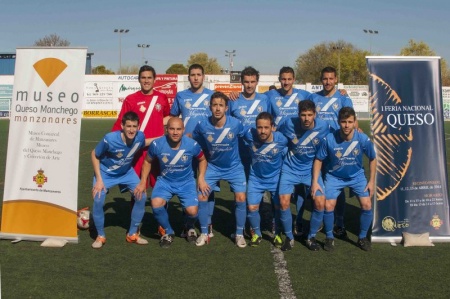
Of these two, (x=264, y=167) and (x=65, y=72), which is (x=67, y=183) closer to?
(x=65, y=72)

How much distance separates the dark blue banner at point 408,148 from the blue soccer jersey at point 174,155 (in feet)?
6.75

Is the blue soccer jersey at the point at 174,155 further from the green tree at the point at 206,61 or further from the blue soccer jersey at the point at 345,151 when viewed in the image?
the green tree at the point at 206,61

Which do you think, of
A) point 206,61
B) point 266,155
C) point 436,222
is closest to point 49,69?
point 266,155

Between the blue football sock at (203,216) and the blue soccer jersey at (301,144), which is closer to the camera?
the blue soccer jersey at (301,144)

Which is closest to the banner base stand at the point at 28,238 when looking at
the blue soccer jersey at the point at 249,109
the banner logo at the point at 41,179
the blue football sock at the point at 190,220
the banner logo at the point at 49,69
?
the banner logo at the point at 41,179

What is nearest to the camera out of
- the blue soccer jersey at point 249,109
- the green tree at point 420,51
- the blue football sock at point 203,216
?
the blue football sock at point 203,216

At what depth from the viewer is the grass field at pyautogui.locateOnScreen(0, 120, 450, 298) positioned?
451cm

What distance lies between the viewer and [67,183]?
596cm

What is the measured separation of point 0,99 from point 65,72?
33768 millimetres

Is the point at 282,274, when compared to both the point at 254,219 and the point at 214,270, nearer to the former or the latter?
the point at 214,270

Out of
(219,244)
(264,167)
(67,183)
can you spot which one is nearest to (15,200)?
(67,183)

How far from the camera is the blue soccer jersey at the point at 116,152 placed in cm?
591

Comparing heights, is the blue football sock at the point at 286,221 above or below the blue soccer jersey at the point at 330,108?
below

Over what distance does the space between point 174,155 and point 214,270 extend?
1470 millimetres
